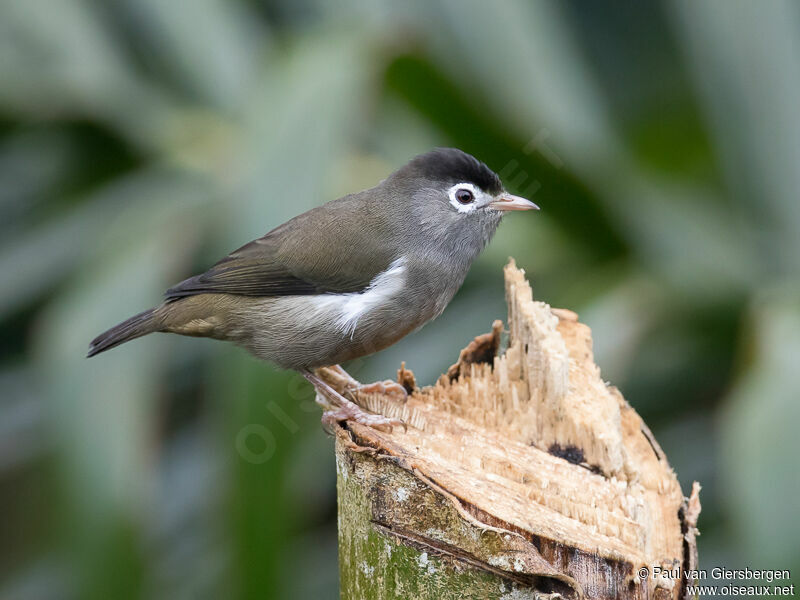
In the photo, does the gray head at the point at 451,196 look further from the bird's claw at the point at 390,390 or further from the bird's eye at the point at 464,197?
the bird's claw at the point at 390,390

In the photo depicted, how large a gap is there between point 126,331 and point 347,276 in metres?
0.96

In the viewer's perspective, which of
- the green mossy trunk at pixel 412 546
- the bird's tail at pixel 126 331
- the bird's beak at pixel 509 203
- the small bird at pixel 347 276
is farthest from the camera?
the bird's beak at pixel 509 203

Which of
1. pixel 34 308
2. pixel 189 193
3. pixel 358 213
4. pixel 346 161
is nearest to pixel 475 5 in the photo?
pixel 346 161

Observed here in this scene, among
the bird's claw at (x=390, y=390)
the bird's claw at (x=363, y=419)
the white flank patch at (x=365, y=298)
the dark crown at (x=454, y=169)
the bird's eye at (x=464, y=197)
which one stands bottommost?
the bird's claw at (x=363, y=419)

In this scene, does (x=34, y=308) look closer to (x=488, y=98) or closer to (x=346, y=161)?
(x=346, y=161)

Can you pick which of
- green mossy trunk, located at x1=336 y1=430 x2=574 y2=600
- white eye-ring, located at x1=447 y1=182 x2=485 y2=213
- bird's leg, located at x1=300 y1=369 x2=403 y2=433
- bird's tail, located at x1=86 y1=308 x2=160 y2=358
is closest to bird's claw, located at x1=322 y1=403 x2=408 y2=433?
bird's leg, located at x1=300 y1=369 x2=403 y2=433

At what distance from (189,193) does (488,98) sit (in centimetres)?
185

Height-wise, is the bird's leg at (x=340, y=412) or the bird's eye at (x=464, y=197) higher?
the bird's eye at (x=464, y=197)

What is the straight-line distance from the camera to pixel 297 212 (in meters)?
4.04

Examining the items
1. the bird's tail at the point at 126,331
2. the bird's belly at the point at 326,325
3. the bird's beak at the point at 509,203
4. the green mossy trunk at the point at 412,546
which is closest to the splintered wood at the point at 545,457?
the green mossy trunk at the point at 412,546

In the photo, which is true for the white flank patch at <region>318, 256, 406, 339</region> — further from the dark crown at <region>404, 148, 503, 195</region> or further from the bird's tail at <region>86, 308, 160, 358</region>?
the bird's tail at <region>86, 308, 160, 358</region>

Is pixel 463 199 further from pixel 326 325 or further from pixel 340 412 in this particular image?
pixel 340 412

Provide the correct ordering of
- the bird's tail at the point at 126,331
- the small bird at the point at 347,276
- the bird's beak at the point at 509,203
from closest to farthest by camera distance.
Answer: the bird's tail at the point at 126,331, the small bird at the point at 347,276, the bird's beak at the point at 509,203

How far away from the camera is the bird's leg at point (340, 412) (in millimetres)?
3205
